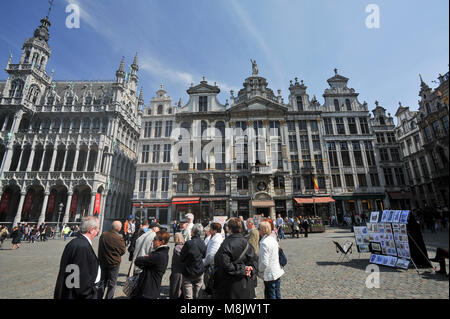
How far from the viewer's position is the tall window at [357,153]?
2900 centimetres

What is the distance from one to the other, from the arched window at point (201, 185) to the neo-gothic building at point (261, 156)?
0.45 feet

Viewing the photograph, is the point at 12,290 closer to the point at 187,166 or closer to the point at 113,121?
the point at 187,166

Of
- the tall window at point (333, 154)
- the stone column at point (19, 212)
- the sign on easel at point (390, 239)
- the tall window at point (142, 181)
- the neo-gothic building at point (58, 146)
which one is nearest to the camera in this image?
the sign on easel at point (390, 239)

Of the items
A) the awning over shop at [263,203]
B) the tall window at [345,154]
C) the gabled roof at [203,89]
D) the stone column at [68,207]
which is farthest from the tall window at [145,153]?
the tall window at [345,154]

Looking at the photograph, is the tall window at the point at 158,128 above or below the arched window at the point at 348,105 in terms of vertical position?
below

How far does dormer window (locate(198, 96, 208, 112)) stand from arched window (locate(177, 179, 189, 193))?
11.2 meters

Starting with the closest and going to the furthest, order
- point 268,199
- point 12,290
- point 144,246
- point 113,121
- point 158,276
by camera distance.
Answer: point 158,276, point 144,246, point 12,290, point 268,199, point 113,121

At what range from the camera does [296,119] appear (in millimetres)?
30406

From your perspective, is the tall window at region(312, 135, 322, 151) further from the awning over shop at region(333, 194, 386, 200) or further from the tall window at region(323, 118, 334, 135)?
the awning over shop at region(333, 194, 386, 200)

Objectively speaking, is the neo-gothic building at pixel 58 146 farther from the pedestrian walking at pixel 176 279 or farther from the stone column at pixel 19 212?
the pedestrian walking at pixel 176 279

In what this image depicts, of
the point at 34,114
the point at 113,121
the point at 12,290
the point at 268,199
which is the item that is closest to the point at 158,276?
the point at 12,290

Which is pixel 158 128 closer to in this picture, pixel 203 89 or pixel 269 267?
pixel 203 89

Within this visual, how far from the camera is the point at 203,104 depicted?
3166cm

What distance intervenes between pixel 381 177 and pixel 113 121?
1575 inches
